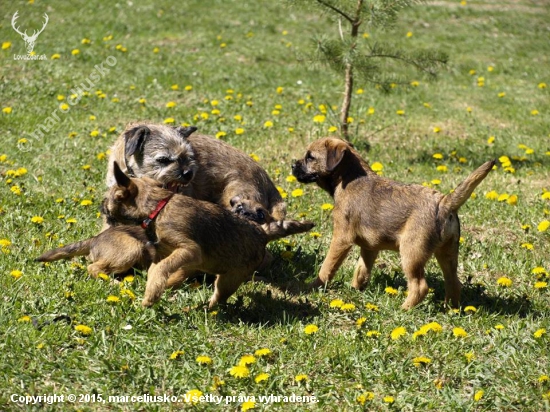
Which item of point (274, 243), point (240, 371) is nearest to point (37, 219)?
point (274, 243)

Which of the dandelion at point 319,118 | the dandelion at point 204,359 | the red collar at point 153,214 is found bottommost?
the dandelion at point 319,118

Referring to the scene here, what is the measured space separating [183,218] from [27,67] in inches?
338

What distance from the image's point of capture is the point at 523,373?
5266mm

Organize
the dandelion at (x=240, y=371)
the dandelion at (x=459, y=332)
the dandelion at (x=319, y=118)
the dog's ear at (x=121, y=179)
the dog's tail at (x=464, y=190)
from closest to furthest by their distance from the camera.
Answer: the dandelion at (x=240, y=371) < the dandelion at (x=459, y=332) < the dog's tail at (x=464, y=190) < the dog's ear at (x=121, y=179) < the dandelion at (x=319, y=118)

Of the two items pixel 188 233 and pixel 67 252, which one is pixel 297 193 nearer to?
pixel 188 233

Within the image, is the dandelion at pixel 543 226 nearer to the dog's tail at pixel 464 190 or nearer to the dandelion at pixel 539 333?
the dog's tail at pixel 464 190

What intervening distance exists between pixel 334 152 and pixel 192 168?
147 cm

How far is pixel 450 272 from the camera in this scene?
6516 millimetres

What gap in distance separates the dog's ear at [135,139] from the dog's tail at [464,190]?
3.15 meters

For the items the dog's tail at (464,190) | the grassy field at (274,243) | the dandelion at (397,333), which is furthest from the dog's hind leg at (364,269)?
the dandelion at (397,333)

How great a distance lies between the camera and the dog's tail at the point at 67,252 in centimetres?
640

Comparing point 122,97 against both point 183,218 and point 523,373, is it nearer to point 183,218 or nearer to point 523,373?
point 183,218

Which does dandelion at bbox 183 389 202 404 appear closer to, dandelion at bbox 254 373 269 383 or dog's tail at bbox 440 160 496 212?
dandelion at bbox 254 373 269 383

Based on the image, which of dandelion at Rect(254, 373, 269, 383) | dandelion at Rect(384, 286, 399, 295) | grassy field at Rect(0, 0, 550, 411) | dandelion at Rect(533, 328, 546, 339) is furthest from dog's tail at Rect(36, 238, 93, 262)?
dandelion at Rect(533, 328, 546, 339)
